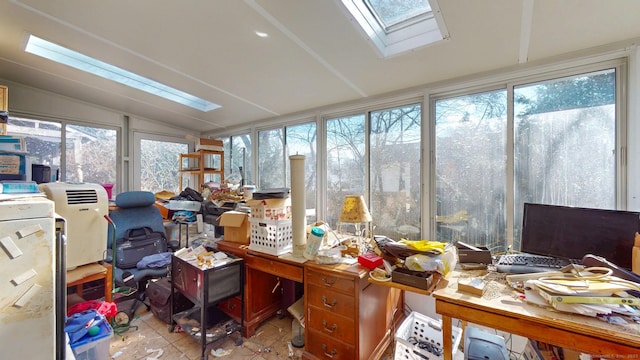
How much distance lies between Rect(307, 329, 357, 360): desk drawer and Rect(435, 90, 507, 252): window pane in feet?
4.02

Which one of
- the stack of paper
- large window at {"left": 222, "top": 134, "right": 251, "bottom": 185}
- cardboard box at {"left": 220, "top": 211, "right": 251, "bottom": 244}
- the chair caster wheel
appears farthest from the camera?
large window at {"left": 222, "top": 134, "right": 251, "bottom": 185}

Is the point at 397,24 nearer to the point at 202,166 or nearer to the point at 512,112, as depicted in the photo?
the point at 512,112

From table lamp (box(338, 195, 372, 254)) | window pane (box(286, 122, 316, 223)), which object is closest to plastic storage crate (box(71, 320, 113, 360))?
table lamp (box(338, 195, 372, 254))

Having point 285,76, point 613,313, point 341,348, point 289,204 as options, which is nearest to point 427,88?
point 285,76

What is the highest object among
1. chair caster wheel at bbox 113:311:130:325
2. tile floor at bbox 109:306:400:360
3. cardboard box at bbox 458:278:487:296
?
cardboard box at bbox 458:278:487:296

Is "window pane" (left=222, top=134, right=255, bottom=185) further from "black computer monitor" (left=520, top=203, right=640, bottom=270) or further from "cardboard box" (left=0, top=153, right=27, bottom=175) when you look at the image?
"black computer monitor" (left=520, top=203, right=640, bottom=270)

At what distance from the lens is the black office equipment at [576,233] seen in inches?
48.8

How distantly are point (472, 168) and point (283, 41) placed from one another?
5.76 feet

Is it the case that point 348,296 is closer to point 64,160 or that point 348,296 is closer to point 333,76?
point 333,76

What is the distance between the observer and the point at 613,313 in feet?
3.22

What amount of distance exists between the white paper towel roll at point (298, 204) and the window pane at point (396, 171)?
95 centimetres

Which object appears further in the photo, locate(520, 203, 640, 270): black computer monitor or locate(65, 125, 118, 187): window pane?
locate(65, 125, 118, 187): window pane

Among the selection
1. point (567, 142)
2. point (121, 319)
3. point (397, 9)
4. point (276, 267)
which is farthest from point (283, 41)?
point (121, 319)

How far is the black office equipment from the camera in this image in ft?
4.07
